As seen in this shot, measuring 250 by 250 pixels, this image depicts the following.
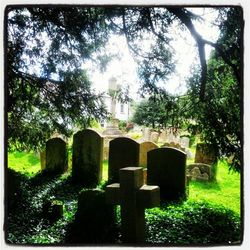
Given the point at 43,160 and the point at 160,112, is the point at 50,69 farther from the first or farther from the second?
the point at 43,160

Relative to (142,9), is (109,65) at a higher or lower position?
lower

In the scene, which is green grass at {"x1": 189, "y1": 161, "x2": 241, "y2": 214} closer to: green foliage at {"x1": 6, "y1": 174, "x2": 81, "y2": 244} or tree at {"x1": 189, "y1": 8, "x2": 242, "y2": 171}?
tree at {"x1": 189, "y1": 8, "x2": 242, "y2": 171}

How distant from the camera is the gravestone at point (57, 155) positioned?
5812mm

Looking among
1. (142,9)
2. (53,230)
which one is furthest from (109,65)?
(53,230)

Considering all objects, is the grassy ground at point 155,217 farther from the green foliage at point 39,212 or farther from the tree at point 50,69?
the tree at point 50,69

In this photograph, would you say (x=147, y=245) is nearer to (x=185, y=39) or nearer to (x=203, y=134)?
(x=203, y=134)

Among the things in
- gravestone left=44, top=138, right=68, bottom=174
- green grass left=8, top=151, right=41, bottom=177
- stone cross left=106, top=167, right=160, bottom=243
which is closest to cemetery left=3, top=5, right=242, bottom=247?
stone cross left=106, top=167, right=160, bottom=243

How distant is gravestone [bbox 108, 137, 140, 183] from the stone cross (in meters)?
1.48

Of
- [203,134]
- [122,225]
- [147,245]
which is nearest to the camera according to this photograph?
[147,245]

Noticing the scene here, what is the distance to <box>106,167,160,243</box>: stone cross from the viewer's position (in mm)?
3625

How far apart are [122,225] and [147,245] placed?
413 millimetres

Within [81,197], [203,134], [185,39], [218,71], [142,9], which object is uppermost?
[142,9]

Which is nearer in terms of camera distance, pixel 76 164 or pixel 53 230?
pixel 53 230

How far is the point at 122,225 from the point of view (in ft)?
12.2
